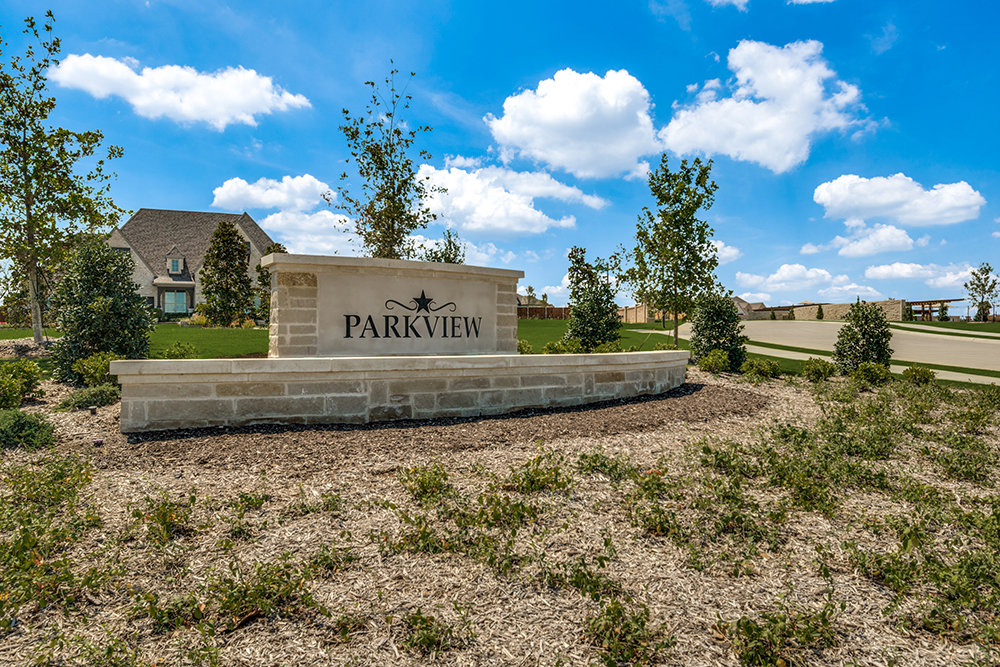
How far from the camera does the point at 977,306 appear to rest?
43062mm

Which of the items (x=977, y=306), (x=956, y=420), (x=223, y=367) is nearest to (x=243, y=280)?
(x=223, y=367)

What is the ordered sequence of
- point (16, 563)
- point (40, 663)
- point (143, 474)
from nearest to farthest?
1. point (40, 663)
2. point (16, 563)
3. point (143, 474)

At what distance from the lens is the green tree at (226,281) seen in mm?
30797

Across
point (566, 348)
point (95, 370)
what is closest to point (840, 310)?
point (566, 348)

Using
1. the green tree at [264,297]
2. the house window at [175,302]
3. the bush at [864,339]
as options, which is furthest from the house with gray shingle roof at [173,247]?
the bush at [864,339]

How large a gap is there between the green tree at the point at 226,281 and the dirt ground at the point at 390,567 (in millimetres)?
27181

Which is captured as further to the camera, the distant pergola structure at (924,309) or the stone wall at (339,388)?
the distant pergola structure at (924,309)

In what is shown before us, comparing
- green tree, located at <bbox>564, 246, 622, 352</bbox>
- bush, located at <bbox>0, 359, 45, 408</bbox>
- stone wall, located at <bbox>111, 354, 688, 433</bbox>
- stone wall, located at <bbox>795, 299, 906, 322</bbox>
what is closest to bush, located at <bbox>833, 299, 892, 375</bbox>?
green tree, located at <bbox>564, 246, 622, 352</bbox>

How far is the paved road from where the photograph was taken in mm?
16094

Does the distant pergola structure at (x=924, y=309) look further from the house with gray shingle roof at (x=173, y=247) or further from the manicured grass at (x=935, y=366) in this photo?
the house with gray shingle roof at (x=173, y=247)

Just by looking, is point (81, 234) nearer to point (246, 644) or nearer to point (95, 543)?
point (95, 543)

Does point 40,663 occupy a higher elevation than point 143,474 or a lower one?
lower

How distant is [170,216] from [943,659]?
159ft

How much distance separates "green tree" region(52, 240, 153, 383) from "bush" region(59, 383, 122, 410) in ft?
6.40
